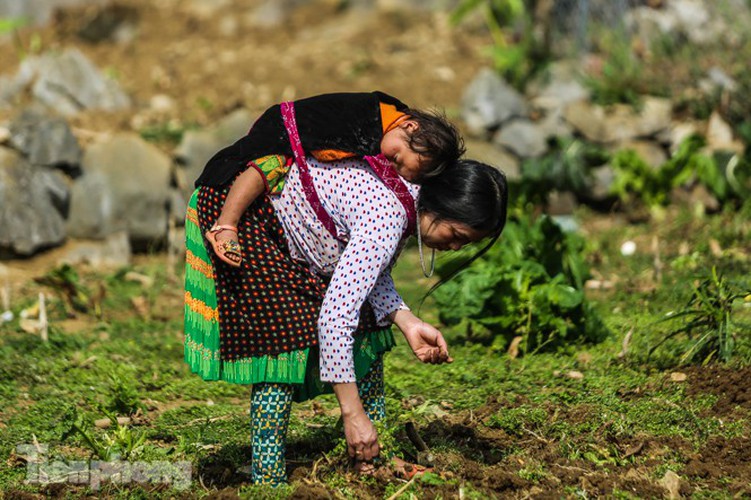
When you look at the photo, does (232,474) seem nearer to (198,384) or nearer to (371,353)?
(371,353)

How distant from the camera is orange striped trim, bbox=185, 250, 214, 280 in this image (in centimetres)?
321

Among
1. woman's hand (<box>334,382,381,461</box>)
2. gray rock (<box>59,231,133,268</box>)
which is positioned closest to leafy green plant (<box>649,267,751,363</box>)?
woman's hand (<box>334,382,381,461</box>)

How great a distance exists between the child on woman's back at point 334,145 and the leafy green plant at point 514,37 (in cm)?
624

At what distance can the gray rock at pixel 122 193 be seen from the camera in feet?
24.2

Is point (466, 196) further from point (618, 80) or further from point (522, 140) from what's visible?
point (618, 80)

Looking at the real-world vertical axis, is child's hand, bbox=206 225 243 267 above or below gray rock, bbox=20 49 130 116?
above

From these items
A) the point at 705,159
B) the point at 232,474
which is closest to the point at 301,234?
the point at 232,474

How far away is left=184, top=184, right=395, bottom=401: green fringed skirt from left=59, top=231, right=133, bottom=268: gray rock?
4.04 meters

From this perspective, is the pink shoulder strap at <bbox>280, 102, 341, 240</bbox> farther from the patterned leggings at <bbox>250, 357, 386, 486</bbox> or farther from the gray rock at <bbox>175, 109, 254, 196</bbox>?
the gray rock at <bbox>175, 109, 254, 196</bbox>

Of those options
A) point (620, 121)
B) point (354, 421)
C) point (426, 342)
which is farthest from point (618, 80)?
point (354, 421)

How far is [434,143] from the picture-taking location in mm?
3035

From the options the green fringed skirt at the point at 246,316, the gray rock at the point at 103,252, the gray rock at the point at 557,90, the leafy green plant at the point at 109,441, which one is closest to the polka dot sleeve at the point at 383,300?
the green fringed skirt at the point at 246,316

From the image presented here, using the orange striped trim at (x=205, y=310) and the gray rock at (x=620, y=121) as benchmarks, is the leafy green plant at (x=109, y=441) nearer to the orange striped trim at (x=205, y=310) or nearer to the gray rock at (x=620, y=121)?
the orange striped trim at (x=205, y=310)

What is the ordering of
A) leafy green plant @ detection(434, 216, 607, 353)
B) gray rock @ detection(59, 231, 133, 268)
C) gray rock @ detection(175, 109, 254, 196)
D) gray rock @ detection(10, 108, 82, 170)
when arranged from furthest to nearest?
gray rock @ detection(175, 109, 254, 196) → gray rock @ detection(10, 108, 82, 170) → gray rock @ detection(59, 231, 133, 268) → leafy green plant @ detection(434, 216, 607, 353)
